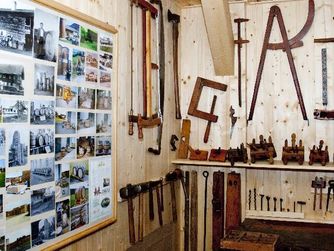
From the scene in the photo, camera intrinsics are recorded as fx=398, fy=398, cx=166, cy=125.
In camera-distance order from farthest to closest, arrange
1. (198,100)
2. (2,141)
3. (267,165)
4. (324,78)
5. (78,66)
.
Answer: (198,100)
(324,78)
(267,165)
(78,66)
(2,141)

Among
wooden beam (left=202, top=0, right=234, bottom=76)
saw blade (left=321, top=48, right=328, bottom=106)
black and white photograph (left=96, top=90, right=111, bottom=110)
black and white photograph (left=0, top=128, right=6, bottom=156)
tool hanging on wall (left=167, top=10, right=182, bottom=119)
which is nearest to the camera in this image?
black and white photograph (left=0, top=128, right=6, bottom=156)

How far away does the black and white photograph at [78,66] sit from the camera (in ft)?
6.63

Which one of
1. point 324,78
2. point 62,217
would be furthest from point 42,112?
point 324,78

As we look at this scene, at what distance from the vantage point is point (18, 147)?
5.37 ft

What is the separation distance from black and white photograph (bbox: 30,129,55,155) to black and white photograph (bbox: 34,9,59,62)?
33cm

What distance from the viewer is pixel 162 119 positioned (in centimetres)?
323

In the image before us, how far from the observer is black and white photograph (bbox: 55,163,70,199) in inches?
74.9

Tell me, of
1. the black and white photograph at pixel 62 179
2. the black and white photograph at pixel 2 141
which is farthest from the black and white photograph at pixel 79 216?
the black and white photograph at pixel 2 141

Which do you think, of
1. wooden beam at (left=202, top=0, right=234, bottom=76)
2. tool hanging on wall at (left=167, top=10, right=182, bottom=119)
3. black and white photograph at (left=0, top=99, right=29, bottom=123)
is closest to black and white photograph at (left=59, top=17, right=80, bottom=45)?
black and white photograph at (left=0, top=99, right=29, bottom=123)

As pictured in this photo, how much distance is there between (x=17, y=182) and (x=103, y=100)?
31.5 inches

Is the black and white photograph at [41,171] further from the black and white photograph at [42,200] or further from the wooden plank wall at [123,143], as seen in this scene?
the wooden plank wall at [123,143]

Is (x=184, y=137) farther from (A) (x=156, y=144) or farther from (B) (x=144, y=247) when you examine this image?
(B) (x=144, y=247)

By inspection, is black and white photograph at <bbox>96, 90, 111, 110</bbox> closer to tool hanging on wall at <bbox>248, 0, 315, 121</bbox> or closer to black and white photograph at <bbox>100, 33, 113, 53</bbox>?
black and white photograph at <bbox>100, 33, 113, 53</bbox>

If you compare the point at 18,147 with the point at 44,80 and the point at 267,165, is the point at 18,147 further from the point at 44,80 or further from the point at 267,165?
the point at 267,165
